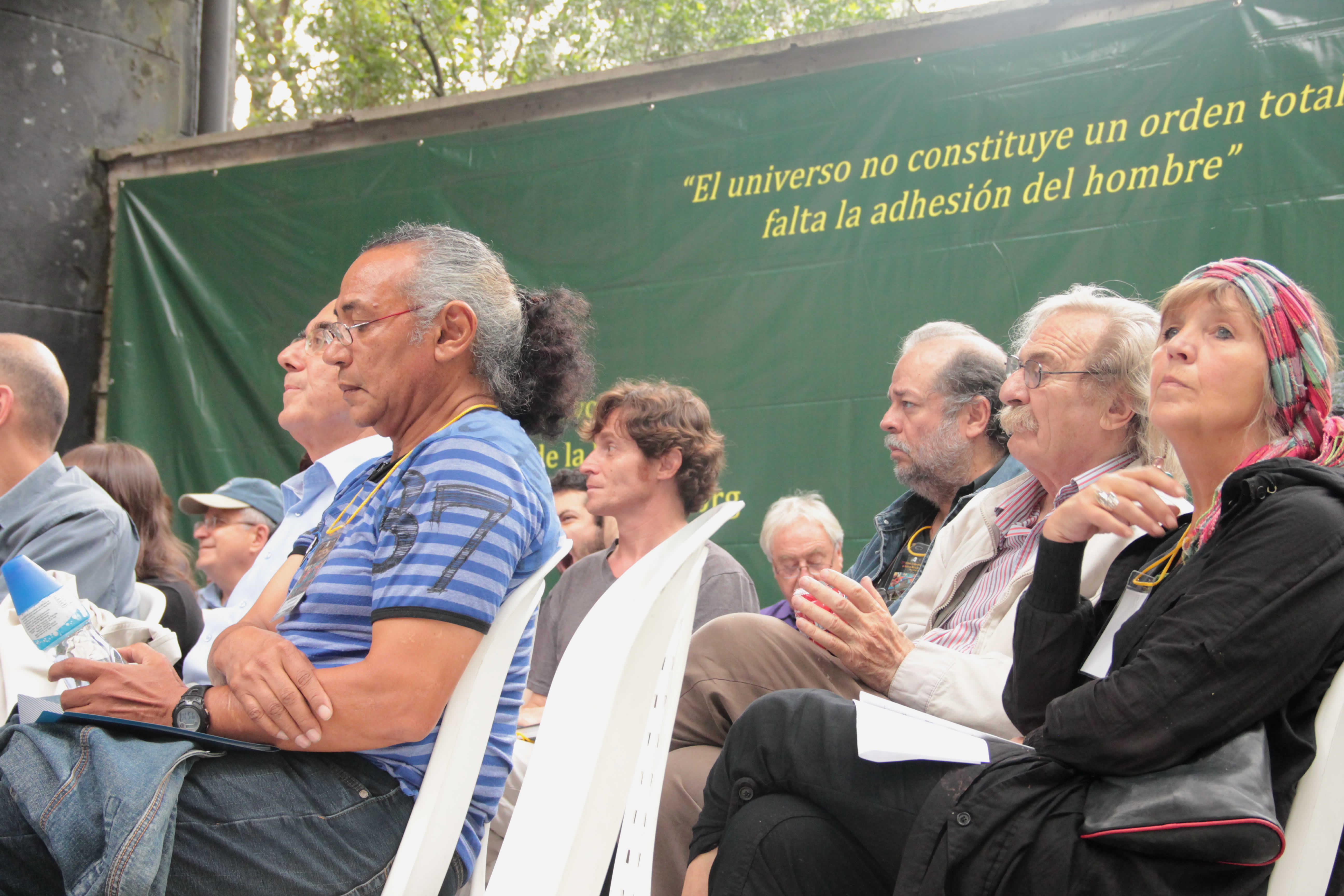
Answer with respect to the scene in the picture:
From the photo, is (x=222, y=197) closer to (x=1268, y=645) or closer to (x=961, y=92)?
(x=961, y=92)

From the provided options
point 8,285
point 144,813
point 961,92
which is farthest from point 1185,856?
point 8,285

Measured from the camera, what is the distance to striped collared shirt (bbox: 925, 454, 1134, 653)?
2.13 metres

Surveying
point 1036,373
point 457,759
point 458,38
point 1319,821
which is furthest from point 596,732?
point 458,38

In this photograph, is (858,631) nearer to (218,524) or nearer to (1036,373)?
(1036,373)

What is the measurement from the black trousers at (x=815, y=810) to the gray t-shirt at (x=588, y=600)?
43.7 inches

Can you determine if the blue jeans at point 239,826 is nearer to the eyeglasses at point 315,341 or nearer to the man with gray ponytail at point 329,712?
the man with gray ponytail at point 329,712

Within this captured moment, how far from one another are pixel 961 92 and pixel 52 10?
4.40 metres

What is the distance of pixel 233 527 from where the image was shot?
380 cm

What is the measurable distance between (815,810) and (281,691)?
0.74 metres

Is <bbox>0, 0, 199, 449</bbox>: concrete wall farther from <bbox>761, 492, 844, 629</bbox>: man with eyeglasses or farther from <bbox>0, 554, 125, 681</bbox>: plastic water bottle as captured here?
<bbox>0, 554, 125, 681</bbox>: plastic water bottle

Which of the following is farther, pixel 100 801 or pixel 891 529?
pixel 891 529

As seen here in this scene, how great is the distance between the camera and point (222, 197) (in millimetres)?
5379

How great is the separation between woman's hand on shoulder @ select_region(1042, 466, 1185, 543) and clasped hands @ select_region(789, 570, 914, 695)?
475mm

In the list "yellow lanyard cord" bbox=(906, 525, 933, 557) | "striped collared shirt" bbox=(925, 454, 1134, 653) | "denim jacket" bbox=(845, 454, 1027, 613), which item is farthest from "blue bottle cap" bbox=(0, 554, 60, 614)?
"yellow lanyard cord" bbox=(906, 525, 933, 557)
